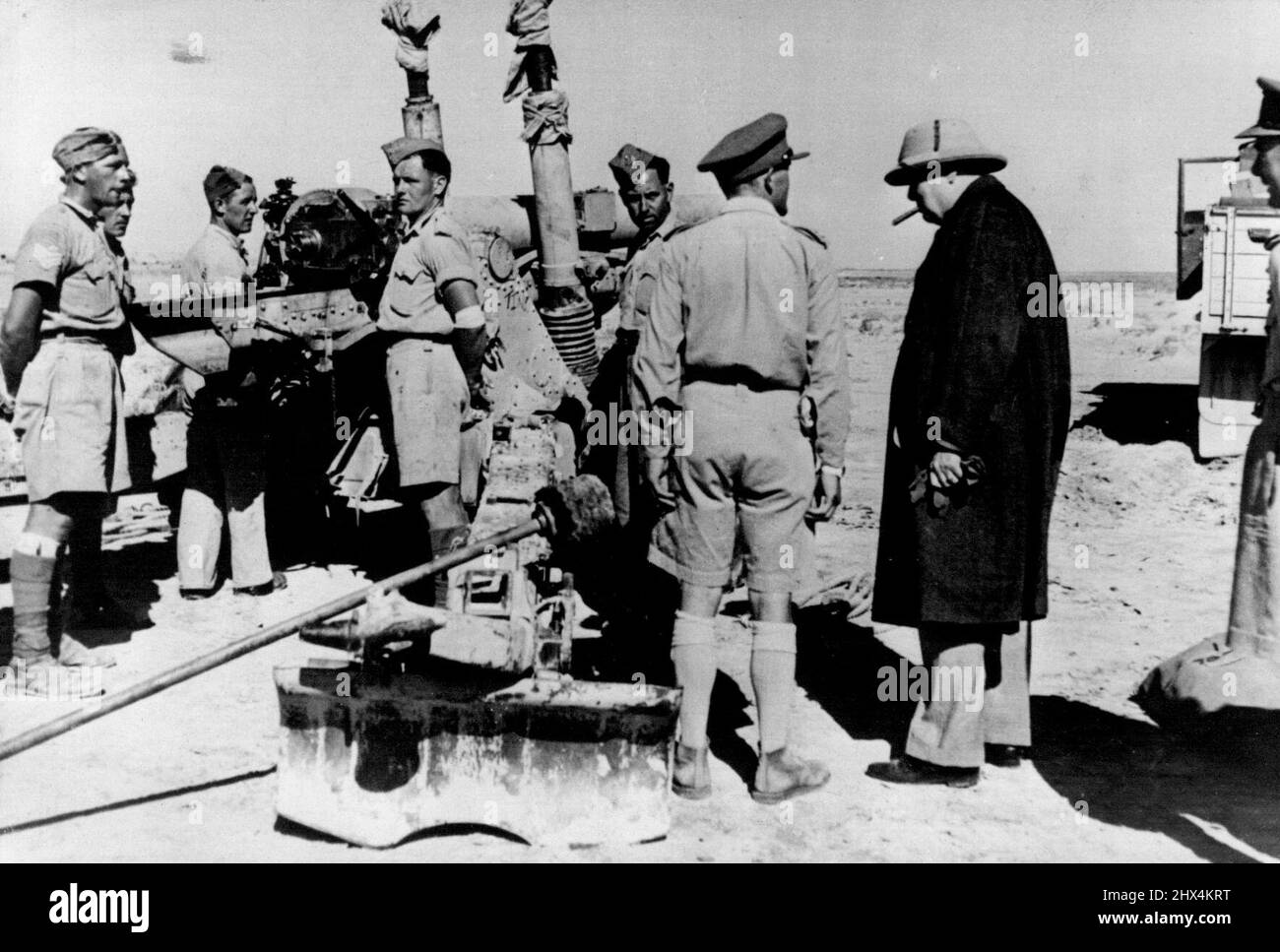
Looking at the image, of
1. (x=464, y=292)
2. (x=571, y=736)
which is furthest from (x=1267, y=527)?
(x=464, y=292)

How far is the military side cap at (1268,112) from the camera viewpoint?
14.7 feet

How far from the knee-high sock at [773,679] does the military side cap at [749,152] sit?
155cm

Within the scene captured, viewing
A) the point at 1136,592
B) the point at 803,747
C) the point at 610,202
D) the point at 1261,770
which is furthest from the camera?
the point at 610,202

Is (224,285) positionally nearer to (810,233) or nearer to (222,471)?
(222,471)


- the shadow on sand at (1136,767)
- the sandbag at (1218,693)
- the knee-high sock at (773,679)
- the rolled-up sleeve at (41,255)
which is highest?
the rolled-up sleeve at (41,255)

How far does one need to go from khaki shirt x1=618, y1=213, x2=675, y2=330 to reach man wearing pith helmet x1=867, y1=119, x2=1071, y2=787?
121 cm

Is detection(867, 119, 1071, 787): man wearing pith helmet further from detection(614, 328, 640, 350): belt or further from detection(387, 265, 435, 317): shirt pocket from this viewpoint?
detection(387, 265, 435, 317): shirt pocket

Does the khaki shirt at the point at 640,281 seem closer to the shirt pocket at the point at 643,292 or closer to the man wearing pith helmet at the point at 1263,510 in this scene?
the shirt pocket at the point at 643,292

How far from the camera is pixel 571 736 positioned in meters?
3.93

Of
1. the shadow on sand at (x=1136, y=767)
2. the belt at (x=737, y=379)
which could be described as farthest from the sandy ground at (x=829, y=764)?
the belt at (x=737, y=379)

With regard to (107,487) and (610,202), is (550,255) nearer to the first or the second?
(610,202)

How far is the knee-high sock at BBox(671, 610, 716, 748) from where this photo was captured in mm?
4254

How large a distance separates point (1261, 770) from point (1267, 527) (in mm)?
907

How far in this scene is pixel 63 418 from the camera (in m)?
5.46
